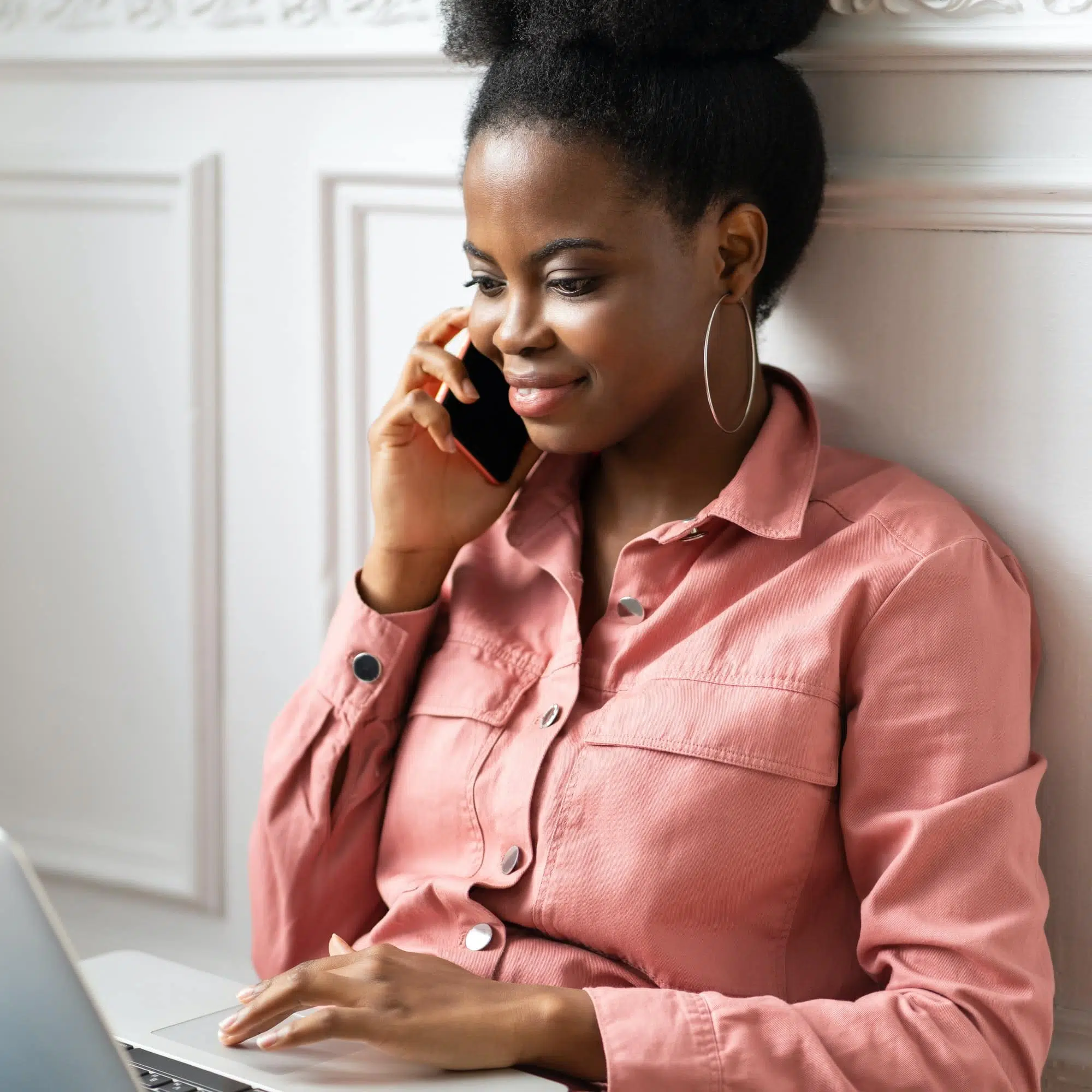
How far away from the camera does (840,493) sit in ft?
4.10

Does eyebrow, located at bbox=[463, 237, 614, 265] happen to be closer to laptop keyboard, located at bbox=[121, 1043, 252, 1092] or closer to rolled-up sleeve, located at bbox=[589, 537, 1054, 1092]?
rolled-up sleeve, located at bbox=[589, 537, 1054, 1092]

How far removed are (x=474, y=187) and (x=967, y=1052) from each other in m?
0.74

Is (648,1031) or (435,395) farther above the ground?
(435,395)

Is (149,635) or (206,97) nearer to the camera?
(206,97)

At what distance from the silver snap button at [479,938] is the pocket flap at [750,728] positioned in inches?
8.0

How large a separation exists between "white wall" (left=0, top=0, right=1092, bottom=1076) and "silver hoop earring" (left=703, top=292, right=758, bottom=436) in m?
0.11

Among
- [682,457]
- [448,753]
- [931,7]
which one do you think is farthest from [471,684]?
[931,7]

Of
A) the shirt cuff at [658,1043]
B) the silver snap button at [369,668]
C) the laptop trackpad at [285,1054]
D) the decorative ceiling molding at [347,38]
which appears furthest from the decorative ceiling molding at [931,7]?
the laptop trackpad at [285,1054]

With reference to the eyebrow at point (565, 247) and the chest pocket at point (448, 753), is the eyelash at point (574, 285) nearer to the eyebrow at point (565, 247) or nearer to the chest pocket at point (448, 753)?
the eyebrow at point (565, 247)

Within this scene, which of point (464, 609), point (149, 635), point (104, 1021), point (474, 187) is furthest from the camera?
point (149, 635)

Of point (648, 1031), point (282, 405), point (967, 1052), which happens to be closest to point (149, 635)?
point (282, 405)

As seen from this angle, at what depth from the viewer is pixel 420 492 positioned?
140 cm

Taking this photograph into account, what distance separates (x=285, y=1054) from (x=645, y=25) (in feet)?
2.58

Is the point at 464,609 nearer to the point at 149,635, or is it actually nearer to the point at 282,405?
the point at 282,405
